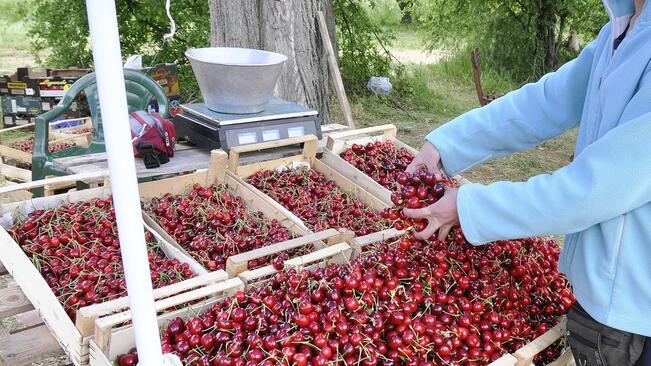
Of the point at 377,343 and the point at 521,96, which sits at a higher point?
the point at 521,96

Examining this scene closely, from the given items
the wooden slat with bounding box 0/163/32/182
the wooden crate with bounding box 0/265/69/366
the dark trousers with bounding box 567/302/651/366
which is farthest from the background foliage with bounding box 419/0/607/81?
the wooden crate with bounding box 0/265/69/366

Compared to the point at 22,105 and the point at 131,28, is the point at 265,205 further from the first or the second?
the point at 131,28

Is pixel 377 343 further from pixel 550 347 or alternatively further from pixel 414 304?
pixel 550 347

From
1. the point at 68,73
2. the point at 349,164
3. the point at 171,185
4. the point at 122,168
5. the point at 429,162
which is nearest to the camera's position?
the point at 122,168

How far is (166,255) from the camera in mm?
2305

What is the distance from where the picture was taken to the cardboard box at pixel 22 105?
634 centimetres

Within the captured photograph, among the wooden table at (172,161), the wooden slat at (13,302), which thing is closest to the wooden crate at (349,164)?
the wooden table at (172,161)

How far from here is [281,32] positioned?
4.83m

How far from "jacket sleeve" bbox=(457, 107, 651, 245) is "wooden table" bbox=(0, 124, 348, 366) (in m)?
1.51

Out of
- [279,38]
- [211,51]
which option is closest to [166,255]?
[211,51]

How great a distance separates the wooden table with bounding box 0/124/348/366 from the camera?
1.92 metres

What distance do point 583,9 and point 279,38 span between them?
26.8ft

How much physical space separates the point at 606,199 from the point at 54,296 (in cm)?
162

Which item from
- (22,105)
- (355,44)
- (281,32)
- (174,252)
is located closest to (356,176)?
(174,252)
